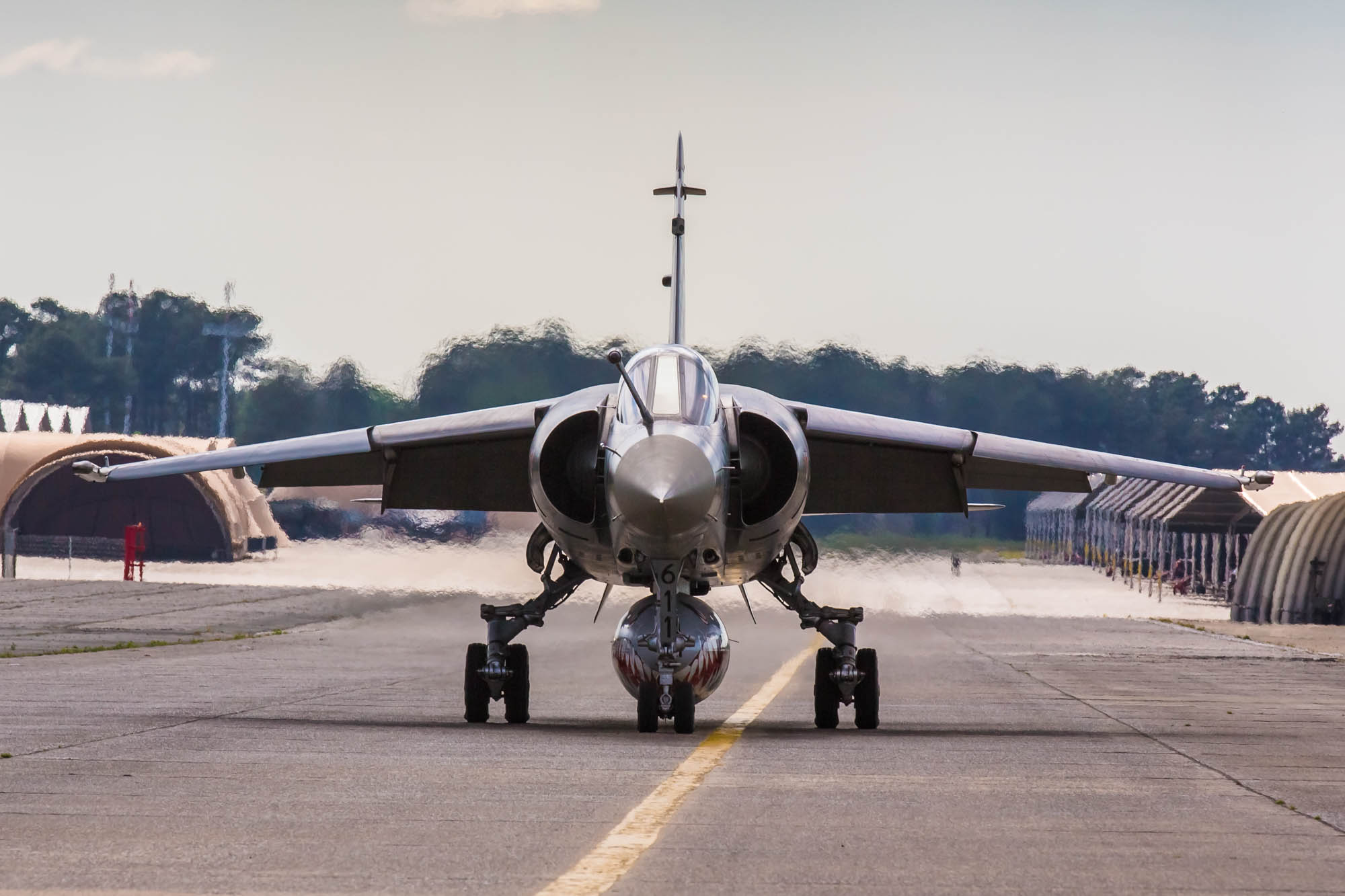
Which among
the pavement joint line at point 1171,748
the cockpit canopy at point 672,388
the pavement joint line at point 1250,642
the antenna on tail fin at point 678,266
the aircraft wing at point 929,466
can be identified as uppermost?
the antenna on tail fin at point 678,266

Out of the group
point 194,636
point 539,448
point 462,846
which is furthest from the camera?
point 194,636

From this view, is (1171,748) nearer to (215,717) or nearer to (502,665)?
(502,665)

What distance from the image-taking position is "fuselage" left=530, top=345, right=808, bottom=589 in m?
12.0

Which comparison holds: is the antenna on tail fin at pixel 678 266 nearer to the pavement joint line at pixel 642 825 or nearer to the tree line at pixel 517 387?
the pavement joint line at pixel 642 825

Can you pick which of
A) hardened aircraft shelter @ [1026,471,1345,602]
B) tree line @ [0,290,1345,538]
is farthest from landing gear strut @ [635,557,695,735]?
hardened aircraft shelter @ [1026,471,1345,602]

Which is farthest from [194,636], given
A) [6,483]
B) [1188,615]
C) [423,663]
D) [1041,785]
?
[6,483]

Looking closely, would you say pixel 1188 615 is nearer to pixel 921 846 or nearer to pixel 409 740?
pixel 409 740

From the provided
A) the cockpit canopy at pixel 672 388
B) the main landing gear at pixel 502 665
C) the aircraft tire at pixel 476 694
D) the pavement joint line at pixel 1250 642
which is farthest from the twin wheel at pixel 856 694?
the pavement joint line at pixel 1250 642

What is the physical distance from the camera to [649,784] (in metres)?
9.32

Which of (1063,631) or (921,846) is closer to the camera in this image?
(921,846)

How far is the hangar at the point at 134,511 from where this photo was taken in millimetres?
53375

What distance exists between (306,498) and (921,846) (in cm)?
3823

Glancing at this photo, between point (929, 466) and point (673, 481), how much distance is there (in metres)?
4.99

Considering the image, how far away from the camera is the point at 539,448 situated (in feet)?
43.8
